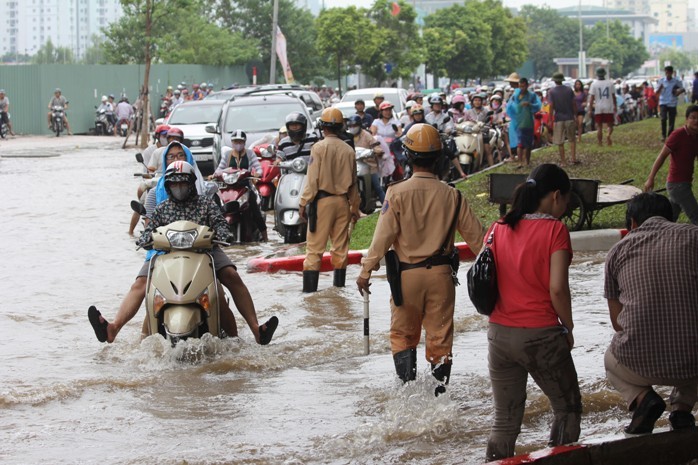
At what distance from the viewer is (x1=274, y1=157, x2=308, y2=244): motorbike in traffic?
15164 mm

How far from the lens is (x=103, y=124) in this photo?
4503cm

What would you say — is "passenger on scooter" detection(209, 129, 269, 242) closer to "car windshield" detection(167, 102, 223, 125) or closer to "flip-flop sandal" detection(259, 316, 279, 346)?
"flip-flop sandal" detection(259, 316, 279, 346)

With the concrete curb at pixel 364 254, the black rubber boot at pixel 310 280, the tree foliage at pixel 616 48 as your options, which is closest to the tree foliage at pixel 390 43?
the concrete curb at pixel 364 254

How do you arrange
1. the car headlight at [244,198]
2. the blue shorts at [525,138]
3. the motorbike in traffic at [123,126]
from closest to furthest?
1. the car headlight at [244,198]
2. the blue shorts at [525,138]
3. the motorbike in traffic at [123,126]

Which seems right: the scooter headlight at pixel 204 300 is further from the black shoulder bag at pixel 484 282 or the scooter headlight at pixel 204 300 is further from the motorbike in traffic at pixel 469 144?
the motorbike in traffic at pixel 469 144

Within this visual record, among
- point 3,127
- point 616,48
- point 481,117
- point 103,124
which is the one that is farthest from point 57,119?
point 616,48

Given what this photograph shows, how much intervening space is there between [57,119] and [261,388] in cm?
3576

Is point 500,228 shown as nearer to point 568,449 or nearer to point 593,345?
point 568,449

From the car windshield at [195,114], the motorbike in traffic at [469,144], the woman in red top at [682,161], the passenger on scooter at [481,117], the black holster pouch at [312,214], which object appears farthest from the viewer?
the car windshield at [195,114]

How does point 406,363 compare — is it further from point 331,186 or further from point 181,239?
point 331,186

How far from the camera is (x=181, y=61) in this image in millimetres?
61781

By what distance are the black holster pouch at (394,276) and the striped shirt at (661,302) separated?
1.66m

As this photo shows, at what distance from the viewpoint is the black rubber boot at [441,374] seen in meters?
7.24

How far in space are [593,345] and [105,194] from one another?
14.9 meters
